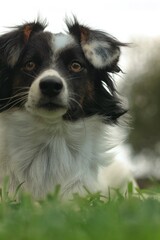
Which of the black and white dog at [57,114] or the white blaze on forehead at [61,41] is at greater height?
the white blaze on forehead at [61,41]

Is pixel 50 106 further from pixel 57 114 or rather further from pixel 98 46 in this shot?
pixel 98 46

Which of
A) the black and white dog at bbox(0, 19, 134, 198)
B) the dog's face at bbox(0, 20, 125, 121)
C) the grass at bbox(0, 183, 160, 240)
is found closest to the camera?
the grass at bbox(0, 183, 160, 240)

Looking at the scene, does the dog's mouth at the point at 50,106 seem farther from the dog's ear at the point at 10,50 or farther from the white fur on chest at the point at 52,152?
the dog's ear at the point at 10,50

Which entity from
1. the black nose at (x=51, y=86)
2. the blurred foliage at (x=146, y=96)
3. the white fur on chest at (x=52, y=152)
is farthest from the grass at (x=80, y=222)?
the blurred foliage at (x=146, y=96)

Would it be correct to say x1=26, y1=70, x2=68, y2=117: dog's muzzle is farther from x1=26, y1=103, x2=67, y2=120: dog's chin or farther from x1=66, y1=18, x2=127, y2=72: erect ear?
x1=66, y1=18, x2=127, y2=72: erect ear

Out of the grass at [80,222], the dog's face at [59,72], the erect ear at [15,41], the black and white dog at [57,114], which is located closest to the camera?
the grass at [80,222]

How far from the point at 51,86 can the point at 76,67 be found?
0.64 metres

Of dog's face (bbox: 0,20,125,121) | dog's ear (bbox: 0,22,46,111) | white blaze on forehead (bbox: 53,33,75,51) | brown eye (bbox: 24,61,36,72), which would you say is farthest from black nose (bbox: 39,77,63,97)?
dog's ear (bbox: 0,22,46,111)

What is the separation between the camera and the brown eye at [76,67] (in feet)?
21.7

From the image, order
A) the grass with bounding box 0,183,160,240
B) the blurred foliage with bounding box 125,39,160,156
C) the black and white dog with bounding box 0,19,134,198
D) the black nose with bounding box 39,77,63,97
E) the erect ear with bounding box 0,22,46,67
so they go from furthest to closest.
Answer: the blurred foliage with bounding box 125,39,160,156 < the erect ear with bounding box 0,22,46,67 < the black and white dog with bounding box 0,19,134,198 < the black nose with bounding box 39,77,63,97 < the grass with bounding box 0,183,160,240

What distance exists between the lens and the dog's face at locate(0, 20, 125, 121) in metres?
6.24

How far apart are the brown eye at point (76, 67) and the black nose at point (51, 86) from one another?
51cm

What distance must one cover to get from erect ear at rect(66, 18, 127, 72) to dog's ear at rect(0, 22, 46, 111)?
16.6 inches

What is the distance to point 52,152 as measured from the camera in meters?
6.75
